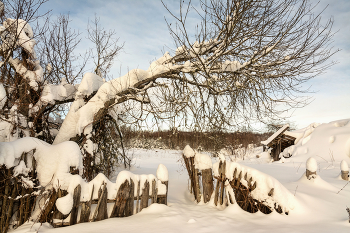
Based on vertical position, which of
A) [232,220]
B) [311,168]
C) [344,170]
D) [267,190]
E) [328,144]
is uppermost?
[328,144]

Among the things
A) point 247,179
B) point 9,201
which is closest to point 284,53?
point 247,179

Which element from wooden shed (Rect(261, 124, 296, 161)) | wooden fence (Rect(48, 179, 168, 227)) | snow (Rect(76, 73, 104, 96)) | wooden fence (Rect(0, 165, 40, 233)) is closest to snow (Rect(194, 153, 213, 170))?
wooden fence (Rect(48, 179, 168, 227))

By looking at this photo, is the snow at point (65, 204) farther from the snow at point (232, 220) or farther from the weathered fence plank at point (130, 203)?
the weathered fence plank at point (130, 203)

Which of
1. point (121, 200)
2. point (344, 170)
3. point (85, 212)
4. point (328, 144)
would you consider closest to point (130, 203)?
point (121, 200)

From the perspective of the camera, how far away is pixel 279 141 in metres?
12.2

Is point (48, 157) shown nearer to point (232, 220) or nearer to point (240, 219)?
point (232, 220)

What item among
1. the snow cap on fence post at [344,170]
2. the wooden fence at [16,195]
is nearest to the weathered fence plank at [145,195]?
the wooden fence at [16,195]

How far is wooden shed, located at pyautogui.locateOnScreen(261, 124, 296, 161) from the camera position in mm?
11812

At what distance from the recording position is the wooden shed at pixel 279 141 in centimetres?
1181

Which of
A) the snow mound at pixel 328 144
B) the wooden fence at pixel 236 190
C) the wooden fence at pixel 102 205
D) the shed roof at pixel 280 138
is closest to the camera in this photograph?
the wooden fence at pixel 102 205

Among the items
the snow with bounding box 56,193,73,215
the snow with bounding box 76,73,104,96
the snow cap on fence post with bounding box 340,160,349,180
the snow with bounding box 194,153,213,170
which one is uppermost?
the snow with bounding box 76,73,104,96

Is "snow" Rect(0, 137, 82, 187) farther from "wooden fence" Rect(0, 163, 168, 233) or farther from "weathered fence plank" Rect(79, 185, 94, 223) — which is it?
"weathered fence plank" Rect(79, 185, 94, 223)

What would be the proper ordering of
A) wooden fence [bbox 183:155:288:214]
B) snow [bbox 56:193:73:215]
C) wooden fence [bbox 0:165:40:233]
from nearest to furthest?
snow [bbox 56:193:73:215] < wooden fence [bbox 0:165:40:233] < wooden fence [bbox 183:155:288:214]

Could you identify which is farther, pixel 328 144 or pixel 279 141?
pixel 279 141
